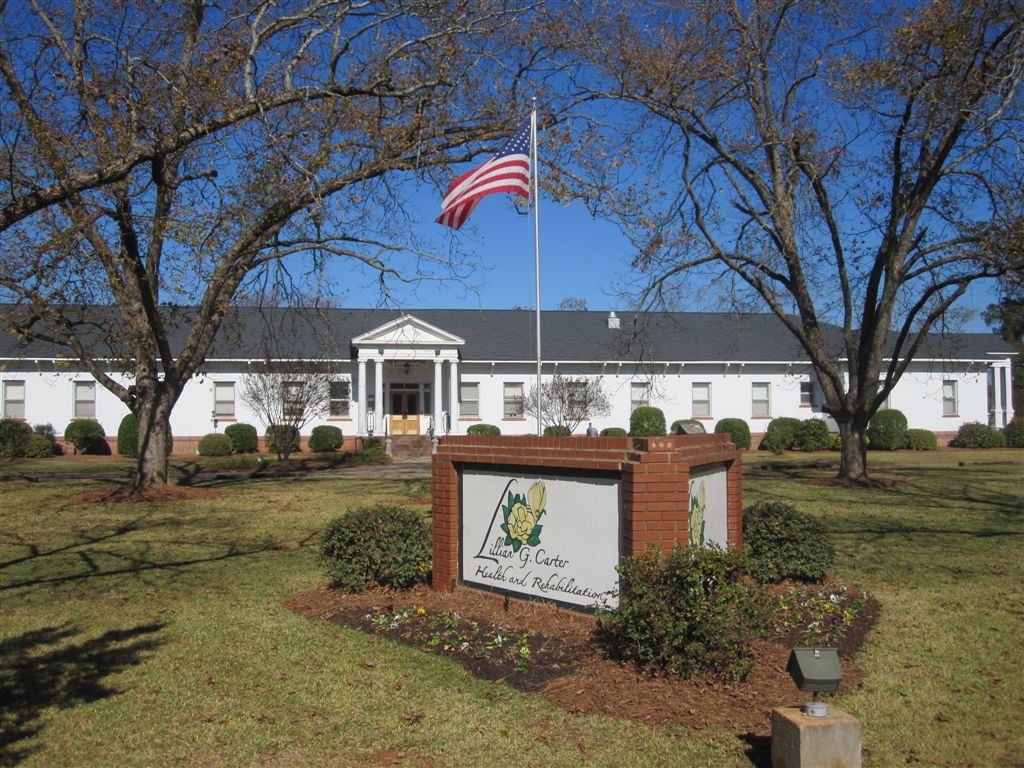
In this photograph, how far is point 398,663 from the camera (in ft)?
20.5

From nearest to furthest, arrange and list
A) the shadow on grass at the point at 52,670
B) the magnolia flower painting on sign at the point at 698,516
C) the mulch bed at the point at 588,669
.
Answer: the shadow on grass at the point at 52,670 → the mulch bed at the point at 588,669 → the magnolia flower painting on sign at the point at 698,516

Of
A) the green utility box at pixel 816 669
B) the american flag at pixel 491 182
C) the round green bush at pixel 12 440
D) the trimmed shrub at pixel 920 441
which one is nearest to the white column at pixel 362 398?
the round green bush at pixel 12 440

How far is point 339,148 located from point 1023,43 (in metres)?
10.6

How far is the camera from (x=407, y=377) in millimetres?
36656

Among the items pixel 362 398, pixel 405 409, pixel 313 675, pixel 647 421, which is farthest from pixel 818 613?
pixel 405 409

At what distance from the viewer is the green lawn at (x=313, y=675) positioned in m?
4.69

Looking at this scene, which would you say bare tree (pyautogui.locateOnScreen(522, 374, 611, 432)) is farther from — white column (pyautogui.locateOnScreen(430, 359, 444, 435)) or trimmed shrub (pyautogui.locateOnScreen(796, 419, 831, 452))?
trimmed shrub (pyautogui.locateOnScreen(796, 419, 831, 452))

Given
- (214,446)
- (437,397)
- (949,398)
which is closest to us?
(214,446)

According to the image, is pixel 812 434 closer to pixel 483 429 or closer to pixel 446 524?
pixel 483 429

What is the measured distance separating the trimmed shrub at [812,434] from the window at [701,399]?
12.5 feet

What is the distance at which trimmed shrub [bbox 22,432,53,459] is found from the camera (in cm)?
3100

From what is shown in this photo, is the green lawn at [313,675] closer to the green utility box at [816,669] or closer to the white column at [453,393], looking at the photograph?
the green utility box at [816,669]

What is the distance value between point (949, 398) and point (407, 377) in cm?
2429

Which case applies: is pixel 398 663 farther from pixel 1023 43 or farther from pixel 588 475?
pixel 1023 43
